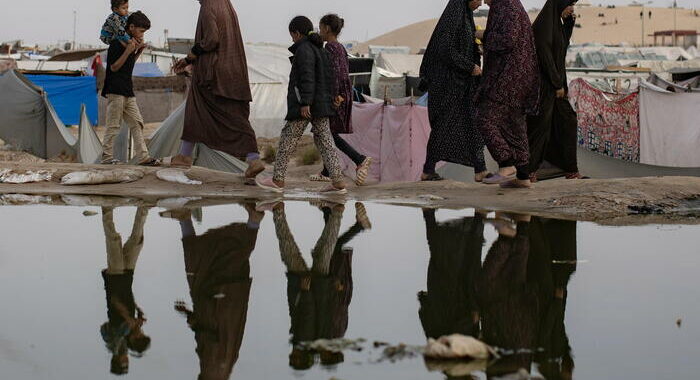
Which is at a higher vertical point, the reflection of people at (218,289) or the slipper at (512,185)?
the slipper at (512,185)

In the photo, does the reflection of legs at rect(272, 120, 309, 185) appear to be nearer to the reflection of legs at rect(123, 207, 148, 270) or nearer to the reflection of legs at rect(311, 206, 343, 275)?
the reflection of legs at rect(311, 206, 343, 275)

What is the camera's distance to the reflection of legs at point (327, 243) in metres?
6.02

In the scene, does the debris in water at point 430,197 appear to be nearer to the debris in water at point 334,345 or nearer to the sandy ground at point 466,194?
the sandy ground at point 466,194

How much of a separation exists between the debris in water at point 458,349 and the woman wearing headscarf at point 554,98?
582 centimetres

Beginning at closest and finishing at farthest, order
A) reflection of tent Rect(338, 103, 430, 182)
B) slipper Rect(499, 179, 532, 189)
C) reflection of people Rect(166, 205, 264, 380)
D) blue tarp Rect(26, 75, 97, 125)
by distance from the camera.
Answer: reflection of people Rect(166, 205, 264, 380) → slipper Rect(499, 179, 532, 189) → reflection of tent Rect(338, 103, 430, 182) → blue tarp Rect(26, 75, 97, 125)

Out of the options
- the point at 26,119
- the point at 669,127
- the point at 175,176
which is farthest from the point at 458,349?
the point at 26,119

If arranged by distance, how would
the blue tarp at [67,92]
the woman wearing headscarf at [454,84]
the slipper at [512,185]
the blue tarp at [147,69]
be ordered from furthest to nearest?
the blue tarp at [147,69] → the blue tarp at [67,92] → the woman wearing headscarf at [454,84] → the slipper at [512,185]

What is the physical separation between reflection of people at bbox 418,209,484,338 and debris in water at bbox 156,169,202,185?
286 centimetres

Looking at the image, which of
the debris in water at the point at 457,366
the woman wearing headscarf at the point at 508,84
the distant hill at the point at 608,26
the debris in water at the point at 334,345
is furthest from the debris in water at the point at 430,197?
the distant hill at the point at 608,26

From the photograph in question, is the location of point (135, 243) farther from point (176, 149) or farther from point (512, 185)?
point (176, 149)

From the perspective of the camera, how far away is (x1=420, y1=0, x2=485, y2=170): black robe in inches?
387

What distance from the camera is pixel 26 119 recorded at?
14.9 meters

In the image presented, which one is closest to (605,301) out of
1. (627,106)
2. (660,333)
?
(660,333)

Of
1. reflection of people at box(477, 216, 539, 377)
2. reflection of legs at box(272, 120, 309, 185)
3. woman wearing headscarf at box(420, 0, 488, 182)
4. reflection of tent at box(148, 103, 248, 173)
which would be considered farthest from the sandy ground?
reflection of tent at box(148, 103, 248, 173)
